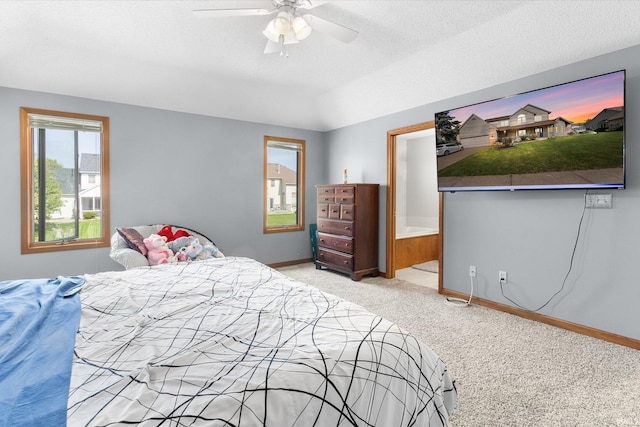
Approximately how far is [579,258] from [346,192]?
2745 mm

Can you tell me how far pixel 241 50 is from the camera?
3.45 meters

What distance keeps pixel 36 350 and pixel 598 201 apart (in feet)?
Result: 12.6

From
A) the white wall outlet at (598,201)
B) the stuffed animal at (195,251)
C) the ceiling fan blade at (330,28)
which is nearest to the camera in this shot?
the ceiling fan blade at (330,28)

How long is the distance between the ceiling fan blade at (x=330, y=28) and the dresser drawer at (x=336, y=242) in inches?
108

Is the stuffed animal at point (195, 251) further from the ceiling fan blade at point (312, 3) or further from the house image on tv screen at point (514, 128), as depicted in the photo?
the house image on tv screen at point (514, 128)

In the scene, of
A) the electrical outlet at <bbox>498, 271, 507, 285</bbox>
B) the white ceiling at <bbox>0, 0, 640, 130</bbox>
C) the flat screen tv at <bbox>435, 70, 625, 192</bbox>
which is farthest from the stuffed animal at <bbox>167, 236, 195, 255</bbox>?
the electrical outlet at <bbox>498, 271, 507, 285</bbox>

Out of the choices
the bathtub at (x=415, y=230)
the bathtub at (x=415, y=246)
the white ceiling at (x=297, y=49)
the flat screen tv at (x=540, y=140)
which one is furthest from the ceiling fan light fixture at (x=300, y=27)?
the bathtub at (x=415, y=230)

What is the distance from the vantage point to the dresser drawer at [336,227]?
4685 millimetres

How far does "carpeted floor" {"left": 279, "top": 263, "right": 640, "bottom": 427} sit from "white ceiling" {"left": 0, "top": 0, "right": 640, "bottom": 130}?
247 centimetres

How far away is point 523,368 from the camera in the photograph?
2301 mm

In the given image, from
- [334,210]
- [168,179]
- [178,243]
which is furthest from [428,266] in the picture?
[168,179]

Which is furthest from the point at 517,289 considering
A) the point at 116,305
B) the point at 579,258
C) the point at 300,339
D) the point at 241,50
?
the point at 241,50

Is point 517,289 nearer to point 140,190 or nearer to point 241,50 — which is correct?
point 241,50

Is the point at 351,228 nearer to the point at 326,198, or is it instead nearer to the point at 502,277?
the point at 326,198
